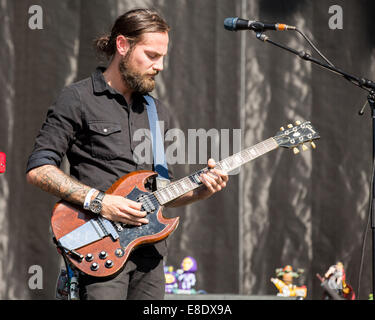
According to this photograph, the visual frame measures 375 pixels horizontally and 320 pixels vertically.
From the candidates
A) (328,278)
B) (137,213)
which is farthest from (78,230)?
(328,278)

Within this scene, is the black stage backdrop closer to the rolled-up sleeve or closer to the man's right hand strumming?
the rolled-up sleeve

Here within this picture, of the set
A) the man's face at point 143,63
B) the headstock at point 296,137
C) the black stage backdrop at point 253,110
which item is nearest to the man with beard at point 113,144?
the man's face at point 143,63

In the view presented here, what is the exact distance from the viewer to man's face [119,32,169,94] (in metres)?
2.80

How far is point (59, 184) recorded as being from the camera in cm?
257

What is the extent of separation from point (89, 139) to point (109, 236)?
43 cm

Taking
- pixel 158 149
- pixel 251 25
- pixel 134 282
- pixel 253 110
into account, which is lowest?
pixel 134 282

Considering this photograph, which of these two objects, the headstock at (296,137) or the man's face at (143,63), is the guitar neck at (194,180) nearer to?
the headstock at (296,137)

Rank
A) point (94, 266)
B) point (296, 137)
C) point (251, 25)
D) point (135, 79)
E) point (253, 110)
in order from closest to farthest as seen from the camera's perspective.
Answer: point (94, 266), point (135, 79), point (251, 25), point (296, 137), point (253, 110)

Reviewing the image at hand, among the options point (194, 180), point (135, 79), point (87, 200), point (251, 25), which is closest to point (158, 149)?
point (194, 180)

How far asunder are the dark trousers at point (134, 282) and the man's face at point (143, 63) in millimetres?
756

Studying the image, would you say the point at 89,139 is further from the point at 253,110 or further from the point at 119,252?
the point at 253,110

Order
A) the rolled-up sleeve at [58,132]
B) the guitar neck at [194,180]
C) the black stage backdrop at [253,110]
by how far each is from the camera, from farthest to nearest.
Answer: the black stage backdrop at [253,110]
the guitar neck at [194,180]
the rolled-up sleeve at [58,132]

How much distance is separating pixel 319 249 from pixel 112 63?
8.04 ft

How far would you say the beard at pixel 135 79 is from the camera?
110 inches
